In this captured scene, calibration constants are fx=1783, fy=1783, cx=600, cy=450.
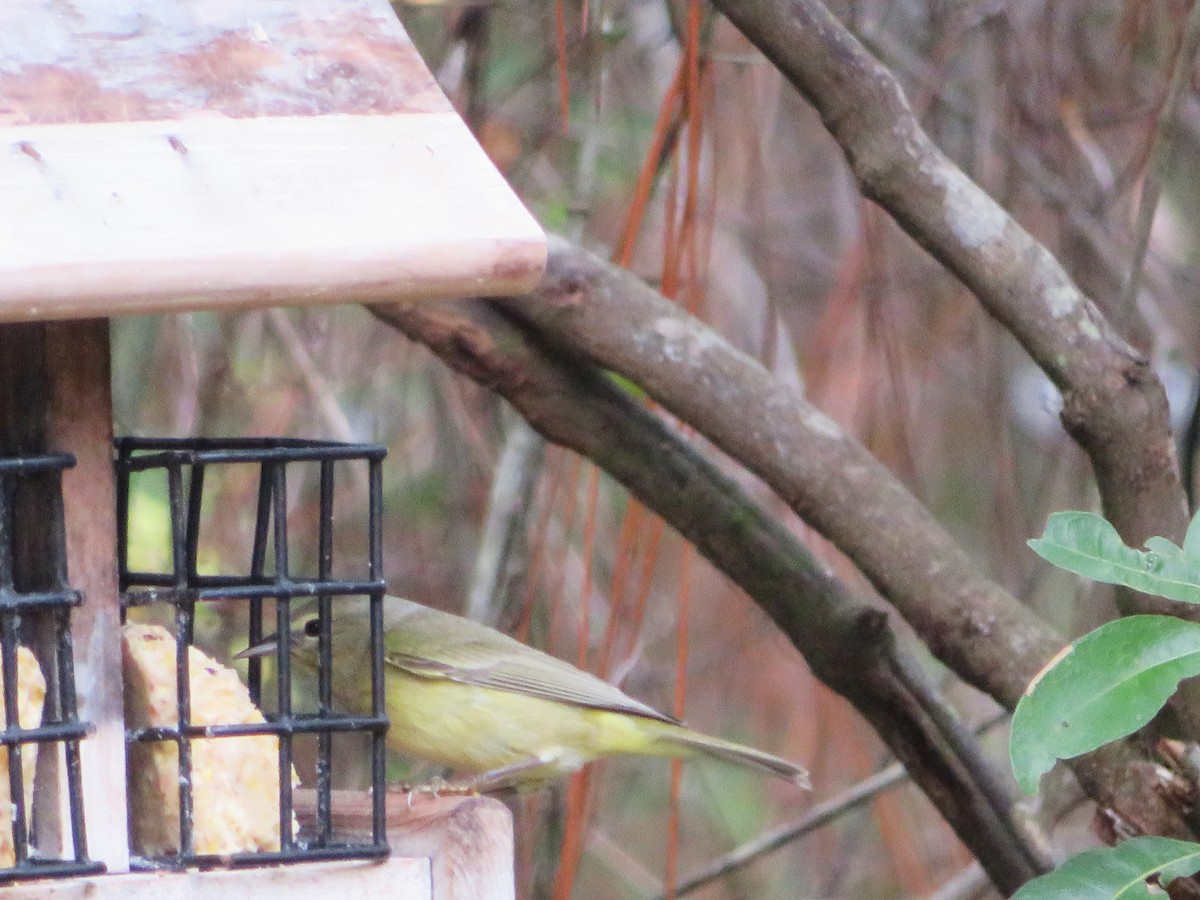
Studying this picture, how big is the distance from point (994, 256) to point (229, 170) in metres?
1.59

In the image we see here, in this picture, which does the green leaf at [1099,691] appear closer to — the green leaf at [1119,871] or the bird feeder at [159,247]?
the green leaf at [1119,871]

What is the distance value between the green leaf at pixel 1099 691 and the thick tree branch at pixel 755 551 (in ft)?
4.38

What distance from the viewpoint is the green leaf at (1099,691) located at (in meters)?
2.20

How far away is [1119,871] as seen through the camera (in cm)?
241

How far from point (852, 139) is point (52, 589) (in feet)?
5.16

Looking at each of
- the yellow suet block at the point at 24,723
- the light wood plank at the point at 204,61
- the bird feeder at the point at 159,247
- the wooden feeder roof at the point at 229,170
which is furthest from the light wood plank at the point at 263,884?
the light wood plank at the point at 204,61

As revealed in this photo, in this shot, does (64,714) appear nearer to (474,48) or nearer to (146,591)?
(146,591)

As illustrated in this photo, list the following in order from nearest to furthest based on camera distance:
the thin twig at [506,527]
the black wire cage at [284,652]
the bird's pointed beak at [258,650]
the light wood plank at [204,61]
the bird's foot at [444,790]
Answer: the light wood plank at [204,61]
the black wire cage at [284,652]
the bird's foot at [444,790]
the bird's pointed beak at [258,650]
the thin twig at [506,527]

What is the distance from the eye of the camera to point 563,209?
491 cm

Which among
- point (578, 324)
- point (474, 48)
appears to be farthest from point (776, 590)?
point (474, 48)

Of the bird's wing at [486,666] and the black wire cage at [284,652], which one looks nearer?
the black wire cage at [284,652]

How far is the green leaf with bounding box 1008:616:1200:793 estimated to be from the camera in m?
2.20

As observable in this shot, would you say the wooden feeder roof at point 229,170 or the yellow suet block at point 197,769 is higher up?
the wooden feeder roof at point 229,170

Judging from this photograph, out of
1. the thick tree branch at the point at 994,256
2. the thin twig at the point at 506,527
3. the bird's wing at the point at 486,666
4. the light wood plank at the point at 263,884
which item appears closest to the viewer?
the light wood plank at the point at 263,884
